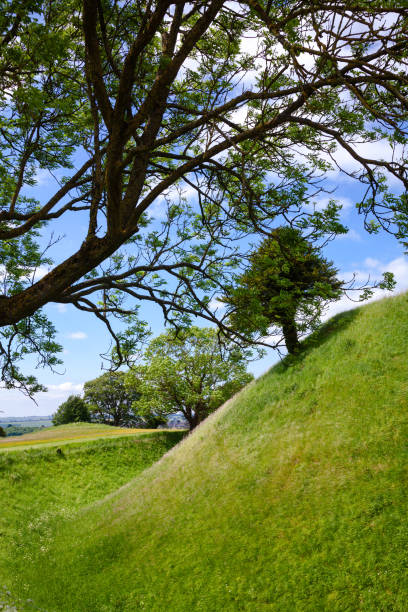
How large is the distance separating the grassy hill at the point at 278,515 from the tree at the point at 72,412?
143 ft

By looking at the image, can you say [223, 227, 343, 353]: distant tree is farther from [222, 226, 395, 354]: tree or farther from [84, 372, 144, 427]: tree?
[84, 372, 144, 427]: tree

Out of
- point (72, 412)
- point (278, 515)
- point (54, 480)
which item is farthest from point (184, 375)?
point (72, 412)

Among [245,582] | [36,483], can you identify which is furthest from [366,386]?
[36,483]

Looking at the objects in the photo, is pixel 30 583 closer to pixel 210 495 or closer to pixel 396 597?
pixel 210 495

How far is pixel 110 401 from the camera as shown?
60000mm

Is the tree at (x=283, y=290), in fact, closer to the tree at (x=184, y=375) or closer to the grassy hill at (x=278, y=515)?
the grassy hill at (x=278, y=515)

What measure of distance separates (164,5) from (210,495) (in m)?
12.3

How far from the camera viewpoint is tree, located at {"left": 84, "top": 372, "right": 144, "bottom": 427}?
5747 cm

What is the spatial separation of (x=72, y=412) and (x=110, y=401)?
5.62 meters

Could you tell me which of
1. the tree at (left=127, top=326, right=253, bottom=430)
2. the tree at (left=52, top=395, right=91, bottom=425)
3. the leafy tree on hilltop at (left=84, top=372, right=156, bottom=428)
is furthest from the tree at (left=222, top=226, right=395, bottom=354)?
the tree at (left=52, top=395, right=91, bottom=425)

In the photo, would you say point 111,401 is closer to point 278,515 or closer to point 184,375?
point 184,375

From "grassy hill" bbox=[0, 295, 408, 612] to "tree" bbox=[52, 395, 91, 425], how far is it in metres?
43.7

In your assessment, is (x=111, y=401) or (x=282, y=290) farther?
(x=111, y=401)

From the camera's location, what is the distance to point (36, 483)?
22.0 metres
